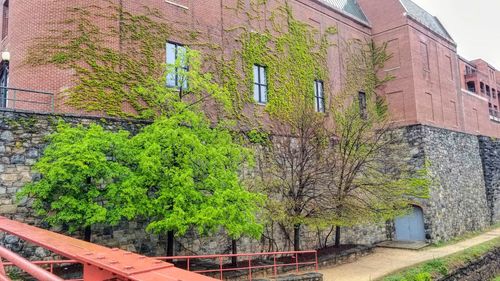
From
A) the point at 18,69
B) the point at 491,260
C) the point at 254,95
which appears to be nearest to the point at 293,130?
the point at 254,95

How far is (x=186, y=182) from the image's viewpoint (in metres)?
10.5

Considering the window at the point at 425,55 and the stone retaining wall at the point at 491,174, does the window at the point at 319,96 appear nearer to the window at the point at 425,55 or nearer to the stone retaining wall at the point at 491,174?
the window at the point at 425,55

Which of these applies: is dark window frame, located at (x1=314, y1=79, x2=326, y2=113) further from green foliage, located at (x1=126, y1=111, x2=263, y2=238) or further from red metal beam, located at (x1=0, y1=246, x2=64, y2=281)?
red metal beam, located at (x1=0, y1=246, x2=64, y2=281)

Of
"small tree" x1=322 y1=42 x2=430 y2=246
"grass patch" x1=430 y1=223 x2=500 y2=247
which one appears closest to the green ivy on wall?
"small tree" x1=322 y1=42 x2=430 y2=246

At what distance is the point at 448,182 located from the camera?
2431 centimetres

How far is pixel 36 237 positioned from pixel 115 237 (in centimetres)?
935

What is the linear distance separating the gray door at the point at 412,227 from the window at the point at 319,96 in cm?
818

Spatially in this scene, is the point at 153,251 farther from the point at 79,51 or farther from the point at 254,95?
the point at 254,95

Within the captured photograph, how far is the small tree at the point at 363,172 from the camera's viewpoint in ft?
51.9

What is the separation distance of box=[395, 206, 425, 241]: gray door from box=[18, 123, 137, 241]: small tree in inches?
699

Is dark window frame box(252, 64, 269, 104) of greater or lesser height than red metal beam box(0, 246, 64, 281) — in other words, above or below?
above

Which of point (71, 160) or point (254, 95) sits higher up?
point (254, 95)

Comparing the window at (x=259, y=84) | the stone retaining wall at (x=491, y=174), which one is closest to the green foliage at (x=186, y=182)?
the window at (x=259, y=84)

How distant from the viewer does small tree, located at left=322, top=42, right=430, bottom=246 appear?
15826 mm
